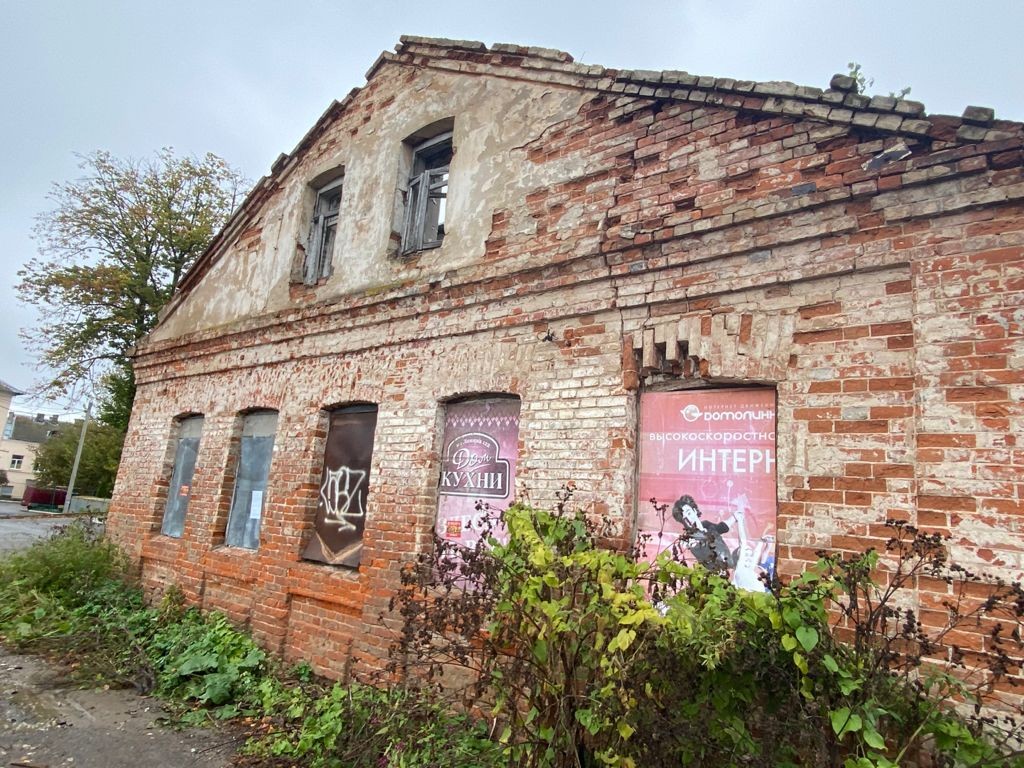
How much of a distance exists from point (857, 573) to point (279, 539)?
571cm

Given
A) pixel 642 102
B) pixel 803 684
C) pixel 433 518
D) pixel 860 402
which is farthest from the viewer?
pixel 433 518

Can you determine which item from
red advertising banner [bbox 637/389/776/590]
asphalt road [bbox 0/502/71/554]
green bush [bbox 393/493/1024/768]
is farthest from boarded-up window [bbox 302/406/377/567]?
asphalt road [bbox 0/502/71/554]

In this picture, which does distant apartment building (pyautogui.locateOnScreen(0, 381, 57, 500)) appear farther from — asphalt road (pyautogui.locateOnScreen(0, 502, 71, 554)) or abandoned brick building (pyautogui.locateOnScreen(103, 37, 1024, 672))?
abandoned brick building (pyautogui.locateOnScreen(103, 37, 1024, 672))

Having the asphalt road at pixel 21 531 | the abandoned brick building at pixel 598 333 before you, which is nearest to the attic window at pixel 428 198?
the abandoned brick building at pixel 598 333

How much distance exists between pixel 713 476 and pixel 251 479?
5.73m

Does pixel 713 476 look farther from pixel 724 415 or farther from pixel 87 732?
pixel 87 732

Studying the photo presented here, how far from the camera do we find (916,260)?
3475 mm

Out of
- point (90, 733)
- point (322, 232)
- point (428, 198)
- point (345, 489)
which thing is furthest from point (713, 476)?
point (322, 232)

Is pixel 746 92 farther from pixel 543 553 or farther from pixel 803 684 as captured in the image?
pixel 803 684

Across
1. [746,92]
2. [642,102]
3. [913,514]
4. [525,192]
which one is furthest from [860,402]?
[525,192]

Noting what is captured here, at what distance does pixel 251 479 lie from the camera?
7.48 meters

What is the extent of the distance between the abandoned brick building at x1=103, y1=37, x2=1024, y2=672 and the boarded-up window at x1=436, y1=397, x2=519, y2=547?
0.08 ft

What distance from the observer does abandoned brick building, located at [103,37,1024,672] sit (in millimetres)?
3342

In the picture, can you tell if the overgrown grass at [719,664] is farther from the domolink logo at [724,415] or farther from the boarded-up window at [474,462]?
the boarded-up window at [474,462]
